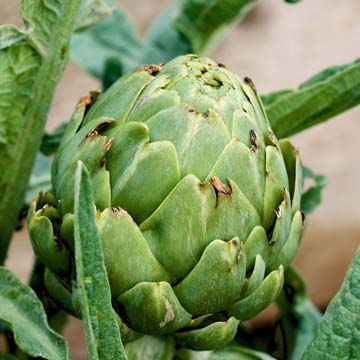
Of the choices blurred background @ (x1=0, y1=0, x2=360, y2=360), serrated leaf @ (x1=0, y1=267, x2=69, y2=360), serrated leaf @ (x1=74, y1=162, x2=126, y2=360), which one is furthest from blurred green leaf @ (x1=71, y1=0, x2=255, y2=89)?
blurred background @ (x1=0, y1=0, x2=360, y2=360)

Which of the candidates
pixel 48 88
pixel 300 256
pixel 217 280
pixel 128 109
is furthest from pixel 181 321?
Result: pixel 300 256

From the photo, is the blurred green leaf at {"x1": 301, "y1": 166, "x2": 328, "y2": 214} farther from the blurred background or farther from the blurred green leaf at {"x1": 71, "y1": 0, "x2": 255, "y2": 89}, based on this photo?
the blurred background

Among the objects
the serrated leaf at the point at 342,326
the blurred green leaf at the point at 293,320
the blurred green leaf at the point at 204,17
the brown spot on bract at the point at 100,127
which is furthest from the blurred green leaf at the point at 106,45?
the serrated leaf at the point at 342,326

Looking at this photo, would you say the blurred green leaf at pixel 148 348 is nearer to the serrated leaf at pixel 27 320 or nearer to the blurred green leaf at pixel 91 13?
the serrated leaf at pixel 27 320

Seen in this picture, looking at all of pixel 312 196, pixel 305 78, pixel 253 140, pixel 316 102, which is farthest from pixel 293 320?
pixel 305 78

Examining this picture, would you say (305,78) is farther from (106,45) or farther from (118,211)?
(118,211)
